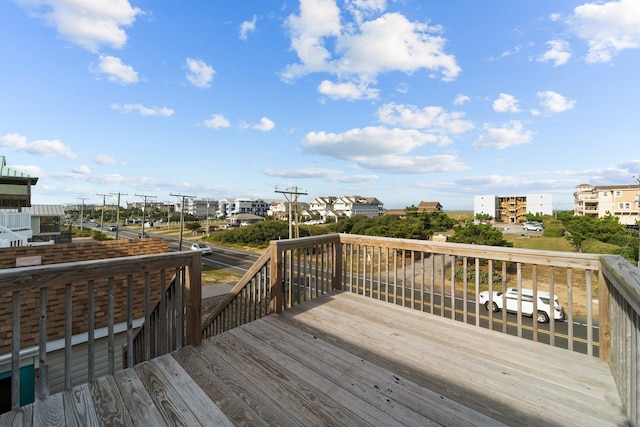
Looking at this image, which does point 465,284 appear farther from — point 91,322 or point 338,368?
point 91,322

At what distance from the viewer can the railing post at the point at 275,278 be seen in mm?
3131

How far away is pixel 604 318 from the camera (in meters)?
2.18

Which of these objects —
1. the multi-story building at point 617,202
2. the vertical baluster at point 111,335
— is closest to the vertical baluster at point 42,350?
the vertical baluster at point 111,335

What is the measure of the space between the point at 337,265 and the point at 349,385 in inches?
87.9

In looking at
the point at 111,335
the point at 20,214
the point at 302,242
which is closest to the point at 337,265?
the point at 302,242

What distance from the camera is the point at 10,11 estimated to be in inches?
244

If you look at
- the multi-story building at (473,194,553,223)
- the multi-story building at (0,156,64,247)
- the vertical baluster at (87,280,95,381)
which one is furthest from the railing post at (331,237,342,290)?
the multi-story building at (473,194,553,223)

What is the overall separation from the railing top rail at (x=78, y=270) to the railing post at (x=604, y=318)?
3.49 metres

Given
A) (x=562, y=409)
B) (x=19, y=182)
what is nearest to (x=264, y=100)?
(x=562, y=409)

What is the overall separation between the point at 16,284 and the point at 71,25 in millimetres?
8918

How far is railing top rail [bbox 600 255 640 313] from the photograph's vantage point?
1340 mm

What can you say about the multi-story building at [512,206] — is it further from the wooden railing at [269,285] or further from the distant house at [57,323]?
the distant house at [57,323]

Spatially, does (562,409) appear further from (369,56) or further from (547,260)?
(369,56)

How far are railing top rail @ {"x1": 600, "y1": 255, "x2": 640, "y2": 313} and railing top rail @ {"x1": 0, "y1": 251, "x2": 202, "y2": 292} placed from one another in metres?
2.89
